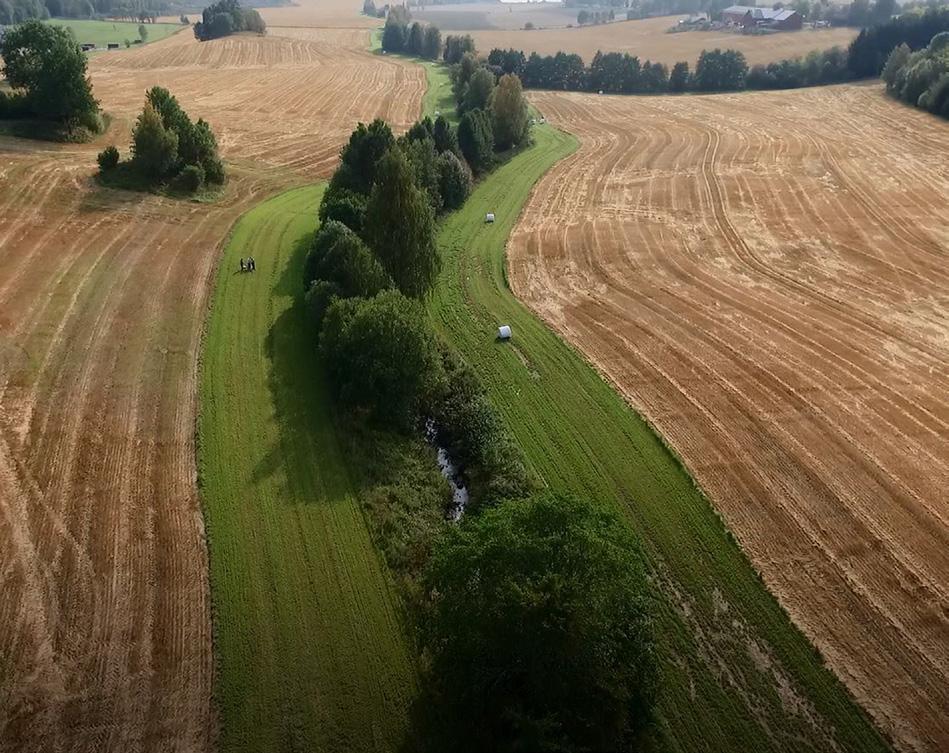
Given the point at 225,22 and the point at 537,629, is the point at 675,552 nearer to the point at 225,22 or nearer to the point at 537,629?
the point at 537,629

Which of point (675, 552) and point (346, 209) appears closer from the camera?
point (675, 552)

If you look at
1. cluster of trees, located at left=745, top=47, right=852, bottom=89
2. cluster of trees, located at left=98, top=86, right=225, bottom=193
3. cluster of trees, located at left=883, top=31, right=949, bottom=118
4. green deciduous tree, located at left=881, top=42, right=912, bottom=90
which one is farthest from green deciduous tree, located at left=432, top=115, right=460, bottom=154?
cluster of trees, located at left=745, top=47, right=852, bottom=89

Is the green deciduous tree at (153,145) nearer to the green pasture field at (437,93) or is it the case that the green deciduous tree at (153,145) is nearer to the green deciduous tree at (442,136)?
the green deciduous tree at (442,136)

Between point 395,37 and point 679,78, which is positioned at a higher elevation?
point 395,37

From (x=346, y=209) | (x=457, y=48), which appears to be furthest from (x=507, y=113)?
(x=457, y=48)

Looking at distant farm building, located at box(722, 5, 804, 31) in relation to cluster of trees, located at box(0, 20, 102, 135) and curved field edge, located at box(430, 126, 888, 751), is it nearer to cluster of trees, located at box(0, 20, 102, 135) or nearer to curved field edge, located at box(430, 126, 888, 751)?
cluster of trees, located at box(0, 20, 102, 135)
